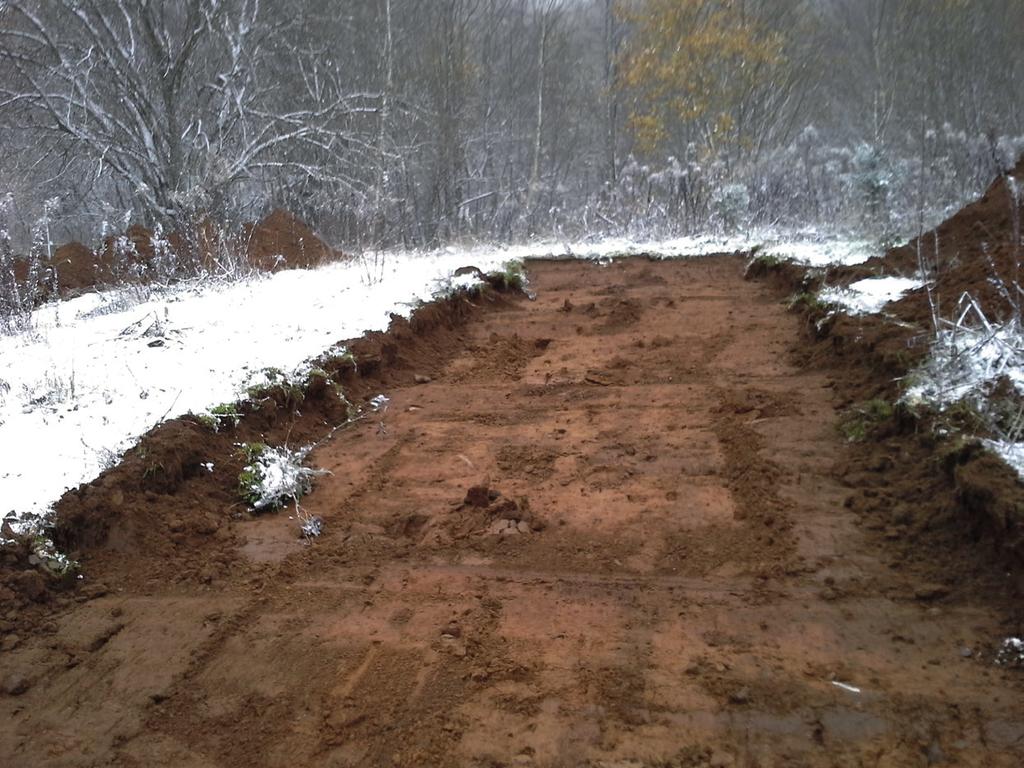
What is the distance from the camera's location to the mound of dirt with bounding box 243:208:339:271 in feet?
31.0

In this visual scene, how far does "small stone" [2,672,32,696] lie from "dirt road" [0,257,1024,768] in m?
0.02

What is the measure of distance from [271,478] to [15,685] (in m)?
1.53

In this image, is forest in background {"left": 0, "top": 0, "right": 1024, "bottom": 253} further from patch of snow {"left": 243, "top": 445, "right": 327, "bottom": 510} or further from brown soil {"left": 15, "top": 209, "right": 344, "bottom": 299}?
patch of snow {"left": 243, "top": 445, "right": 327, "bottom": 510}

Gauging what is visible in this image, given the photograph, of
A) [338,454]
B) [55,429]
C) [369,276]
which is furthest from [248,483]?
[369,276]

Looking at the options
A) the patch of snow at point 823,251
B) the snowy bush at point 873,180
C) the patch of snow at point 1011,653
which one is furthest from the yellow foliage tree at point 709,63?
the patch of snow at point 1011,653

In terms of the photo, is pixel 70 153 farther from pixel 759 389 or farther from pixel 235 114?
pixel 759 389

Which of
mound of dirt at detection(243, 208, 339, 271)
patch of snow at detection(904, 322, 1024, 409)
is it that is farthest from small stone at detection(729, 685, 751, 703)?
mound of dirt at detection(243, 208, 339, 271)

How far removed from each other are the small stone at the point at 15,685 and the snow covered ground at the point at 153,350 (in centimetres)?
88

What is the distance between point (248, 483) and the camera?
12.6 ft

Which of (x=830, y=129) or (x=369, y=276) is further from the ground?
(x=830, y=129)

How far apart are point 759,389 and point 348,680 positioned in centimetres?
354

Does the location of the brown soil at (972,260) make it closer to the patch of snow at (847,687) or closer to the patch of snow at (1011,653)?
the patch of snow at (1011,653)

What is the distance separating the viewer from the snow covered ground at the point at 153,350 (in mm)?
3695

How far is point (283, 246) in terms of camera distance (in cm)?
1023
